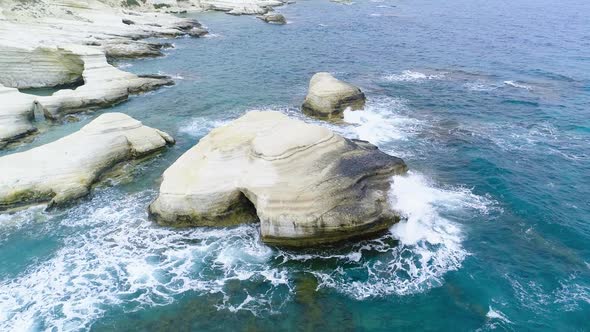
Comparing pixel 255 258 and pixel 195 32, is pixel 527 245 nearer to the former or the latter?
pixel 255 258

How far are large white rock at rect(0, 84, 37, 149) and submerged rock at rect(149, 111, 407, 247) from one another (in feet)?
51.1

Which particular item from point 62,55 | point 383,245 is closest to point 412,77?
point 383,245

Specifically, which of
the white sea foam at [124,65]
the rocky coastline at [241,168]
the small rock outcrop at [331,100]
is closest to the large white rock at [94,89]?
the rocky coastline at [241,168]

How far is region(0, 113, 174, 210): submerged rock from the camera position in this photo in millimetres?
24562

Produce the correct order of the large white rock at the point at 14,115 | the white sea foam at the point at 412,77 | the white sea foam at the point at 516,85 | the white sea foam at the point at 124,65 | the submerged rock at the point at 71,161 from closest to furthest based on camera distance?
the submerged rock at the point at 71,161
the large white rock at the point at 14,115
the white sea foam at the point at 516,85
the white sea foam at the point at 412,77
the white sea foam at the point at 124,65

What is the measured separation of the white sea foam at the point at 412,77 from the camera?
46241mm

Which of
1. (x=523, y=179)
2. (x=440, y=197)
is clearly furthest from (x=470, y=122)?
(x=440, y=197)

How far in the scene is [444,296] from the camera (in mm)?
18703

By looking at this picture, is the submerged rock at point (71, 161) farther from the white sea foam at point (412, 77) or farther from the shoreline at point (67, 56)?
the white sea foam at point (412, 77)

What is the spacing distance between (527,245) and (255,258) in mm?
13930

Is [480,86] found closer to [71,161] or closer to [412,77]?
[412,77]

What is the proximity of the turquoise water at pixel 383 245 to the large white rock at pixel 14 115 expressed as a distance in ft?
5.39

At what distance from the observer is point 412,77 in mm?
47094

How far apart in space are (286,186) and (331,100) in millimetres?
16160
